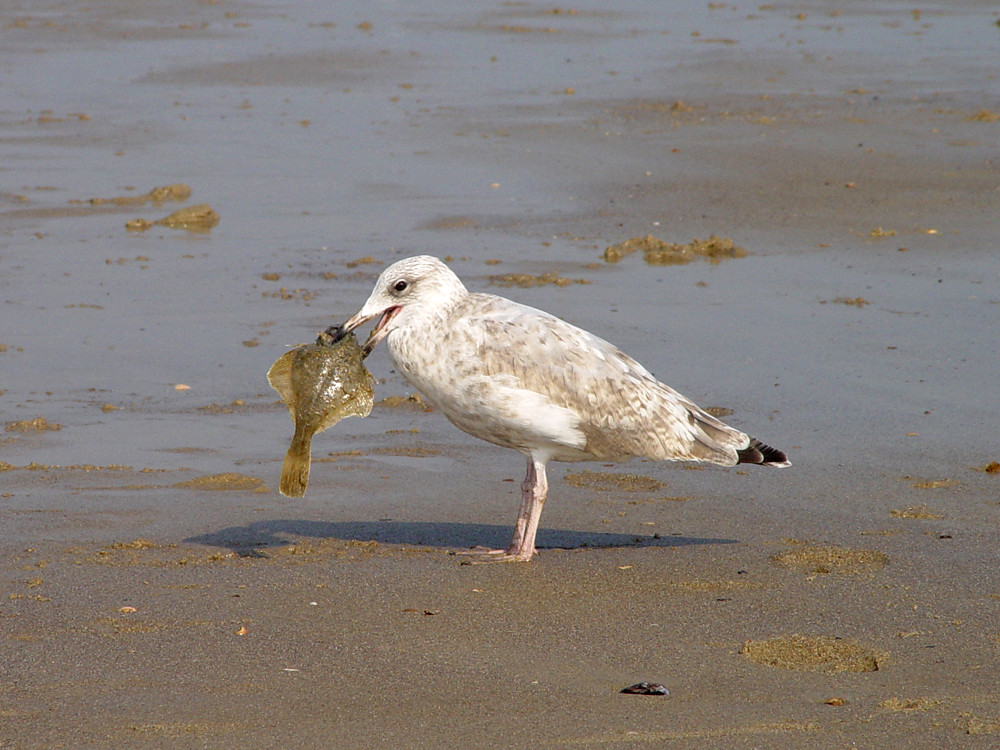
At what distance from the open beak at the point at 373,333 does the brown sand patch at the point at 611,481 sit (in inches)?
57.0

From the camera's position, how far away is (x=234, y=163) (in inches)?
571

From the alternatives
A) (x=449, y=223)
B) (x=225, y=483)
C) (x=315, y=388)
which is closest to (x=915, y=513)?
(x=315, y=388)

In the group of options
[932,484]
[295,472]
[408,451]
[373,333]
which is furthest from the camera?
[408,451]

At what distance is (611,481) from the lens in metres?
7.25

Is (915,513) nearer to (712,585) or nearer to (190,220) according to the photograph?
(712,585)

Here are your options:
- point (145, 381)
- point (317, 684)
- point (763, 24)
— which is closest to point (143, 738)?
point (317, 684)

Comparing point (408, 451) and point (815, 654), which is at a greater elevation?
point (815, 654)

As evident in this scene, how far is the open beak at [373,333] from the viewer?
20.6 feet

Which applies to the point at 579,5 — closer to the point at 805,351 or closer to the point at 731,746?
the point at 805,351

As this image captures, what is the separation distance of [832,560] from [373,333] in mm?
2198

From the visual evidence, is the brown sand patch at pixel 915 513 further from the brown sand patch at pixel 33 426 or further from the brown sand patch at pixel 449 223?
the brown sand patch at pixel 449 223

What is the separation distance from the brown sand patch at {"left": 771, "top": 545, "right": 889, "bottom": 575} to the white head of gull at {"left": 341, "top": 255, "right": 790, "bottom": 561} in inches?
21.0

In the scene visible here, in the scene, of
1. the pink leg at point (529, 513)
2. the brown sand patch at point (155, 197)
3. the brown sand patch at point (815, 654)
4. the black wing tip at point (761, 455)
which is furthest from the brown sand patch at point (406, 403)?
the brown sand patch at point (155, 197)

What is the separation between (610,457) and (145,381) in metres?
3.33
